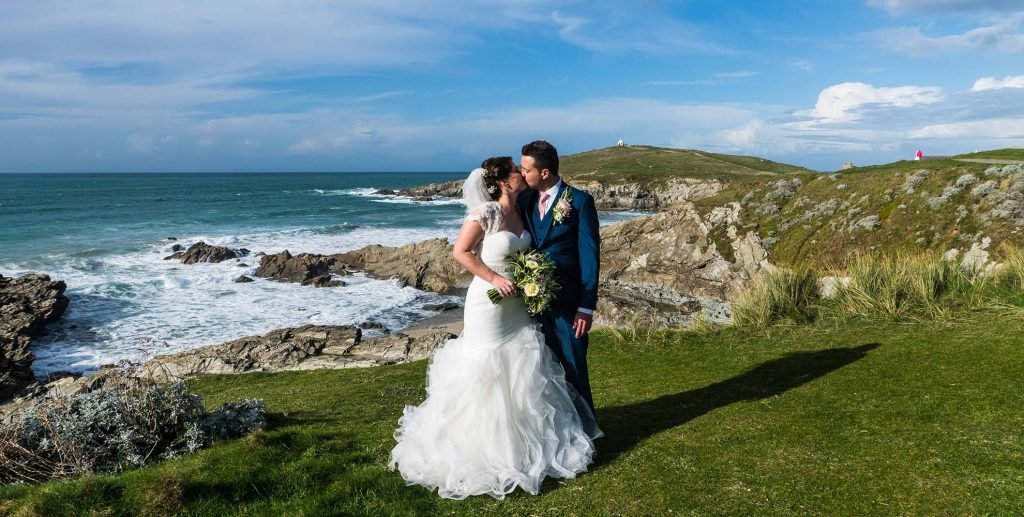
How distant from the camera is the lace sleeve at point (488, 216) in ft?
18.7

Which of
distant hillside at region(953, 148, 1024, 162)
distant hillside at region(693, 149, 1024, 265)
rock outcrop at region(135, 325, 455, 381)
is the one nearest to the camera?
rock outcrop at region(135, 325, 455, 381)

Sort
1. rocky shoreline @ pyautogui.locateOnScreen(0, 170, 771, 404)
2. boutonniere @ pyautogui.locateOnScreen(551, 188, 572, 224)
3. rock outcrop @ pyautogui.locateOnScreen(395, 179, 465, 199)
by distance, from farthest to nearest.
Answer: rock outcrop @ pyautogui.locateOnScreen(395, 179, 465, 199) < rocky shoreline @ pyautogui.locateOnScreen(0, 170, 771, 404) < boutonniere @ pyautogui.locateOnScreen(551, 188, 572, 224)

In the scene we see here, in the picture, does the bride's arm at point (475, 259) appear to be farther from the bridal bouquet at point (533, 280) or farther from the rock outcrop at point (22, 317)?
the rock outcrop at point (22, 317)

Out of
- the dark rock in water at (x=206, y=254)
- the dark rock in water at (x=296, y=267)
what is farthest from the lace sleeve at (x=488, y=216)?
the dark rock in water at (x=206, y=254)

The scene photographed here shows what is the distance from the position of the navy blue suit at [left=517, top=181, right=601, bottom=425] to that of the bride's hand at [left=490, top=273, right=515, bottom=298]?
572 millimetres

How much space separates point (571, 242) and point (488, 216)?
3.10 ft

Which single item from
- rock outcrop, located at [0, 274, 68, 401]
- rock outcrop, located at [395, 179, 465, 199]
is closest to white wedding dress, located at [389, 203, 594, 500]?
rock outcrop, located at [0, 274, 68, 401]

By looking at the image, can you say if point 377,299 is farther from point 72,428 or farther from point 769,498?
point 769,498

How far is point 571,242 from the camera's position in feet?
20.3

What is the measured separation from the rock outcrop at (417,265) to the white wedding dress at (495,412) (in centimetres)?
2414

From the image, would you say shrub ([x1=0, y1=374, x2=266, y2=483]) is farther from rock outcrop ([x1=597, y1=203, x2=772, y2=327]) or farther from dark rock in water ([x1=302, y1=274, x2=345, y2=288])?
dark rock in water ([x1=302, y1=274, x2=345, y2=288])

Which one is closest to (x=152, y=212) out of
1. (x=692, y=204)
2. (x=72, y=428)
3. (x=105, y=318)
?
(x=105, y=318)

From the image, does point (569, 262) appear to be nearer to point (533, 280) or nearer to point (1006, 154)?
point (533, 280)

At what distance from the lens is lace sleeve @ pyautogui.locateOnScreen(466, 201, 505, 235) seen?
5.70m
